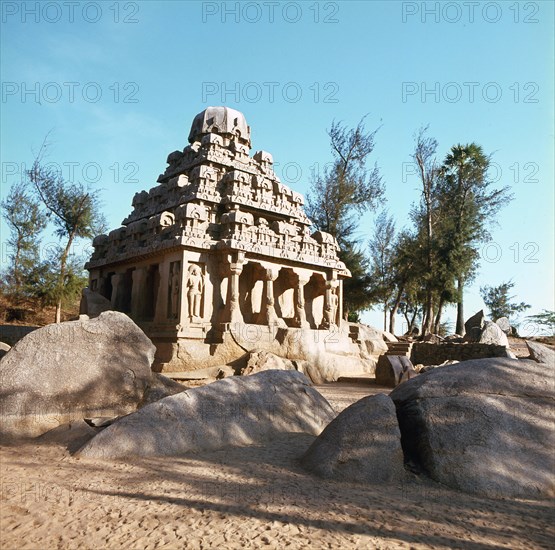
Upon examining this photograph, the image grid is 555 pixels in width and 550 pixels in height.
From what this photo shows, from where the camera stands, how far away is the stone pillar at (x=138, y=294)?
644 inches

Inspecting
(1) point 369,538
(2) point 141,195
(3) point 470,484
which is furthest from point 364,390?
(2) point 141,195

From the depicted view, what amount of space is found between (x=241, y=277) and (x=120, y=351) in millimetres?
10152

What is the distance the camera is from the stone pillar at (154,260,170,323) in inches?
580

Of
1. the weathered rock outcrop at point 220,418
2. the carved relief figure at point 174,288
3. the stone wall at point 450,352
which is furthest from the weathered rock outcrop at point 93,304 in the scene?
the stone wall at point 450,352

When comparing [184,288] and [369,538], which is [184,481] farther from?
[184,288]

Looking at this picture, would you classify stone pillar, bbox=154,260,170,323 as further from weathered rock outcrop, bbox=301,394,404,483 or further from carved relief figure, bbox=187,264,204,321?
weathered rock outcrop, bbox=301,394,404,483

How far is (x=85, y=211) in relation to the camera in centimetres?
2636

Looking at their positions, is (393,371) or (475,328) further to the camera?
(475,328)

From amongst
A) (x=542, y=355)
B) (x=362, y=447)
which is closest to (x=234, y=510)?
(x=362, y=447)

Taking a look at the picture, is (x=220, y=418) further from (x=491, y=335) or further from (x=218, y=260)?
(x=491, y=335)

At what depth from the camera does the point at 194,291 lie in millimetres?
14352

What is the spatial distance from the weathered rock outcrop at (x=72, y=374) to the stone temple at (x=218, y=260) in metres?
6.42

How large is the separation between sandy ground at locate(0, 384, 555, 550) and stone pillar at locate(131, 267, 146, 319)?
1181 cm

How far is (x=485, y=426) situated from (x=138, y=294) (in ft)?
45.2
